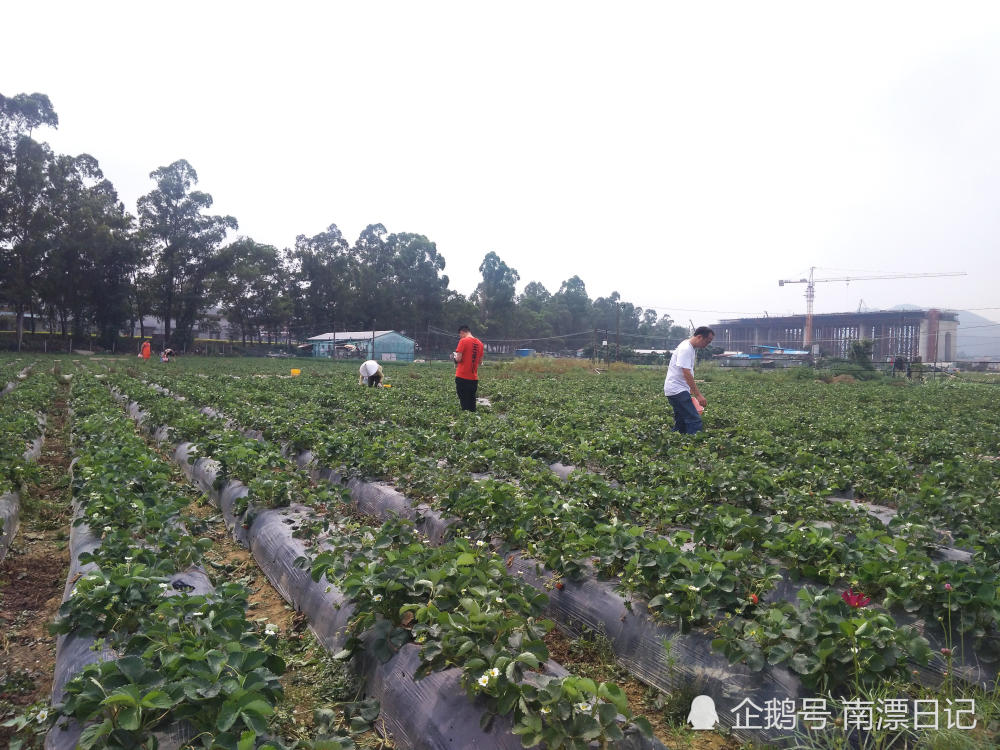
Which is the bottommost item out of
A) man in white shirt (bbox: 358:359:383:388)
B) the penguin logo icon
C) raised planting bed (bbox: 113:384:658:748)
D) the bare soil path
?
the bare soil path

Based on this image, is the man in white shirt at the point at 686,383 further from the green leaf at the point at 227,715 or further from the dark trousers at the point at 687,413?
the green leaf at the point at 227,715

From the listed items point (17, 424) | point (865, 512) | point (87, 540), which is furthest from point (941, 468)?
point (17, 424)

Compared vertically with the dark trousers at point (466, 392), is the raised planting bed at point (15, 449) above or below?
below

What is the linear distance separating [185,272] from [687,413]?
52653mm

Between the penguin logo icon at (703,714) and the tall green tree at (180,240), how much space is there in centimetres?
5484

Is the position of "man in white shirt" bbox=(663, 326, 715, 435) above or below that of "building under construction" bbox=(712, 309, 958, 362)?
below

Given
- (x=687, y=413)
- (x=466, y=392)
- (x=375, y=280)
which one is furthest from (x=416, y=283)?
(x=687, y=413)

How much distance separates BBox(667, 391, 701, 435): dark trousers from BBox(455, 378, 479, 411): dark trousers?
408 cm

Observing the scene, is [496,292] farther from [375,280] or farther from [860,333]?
[860,333]

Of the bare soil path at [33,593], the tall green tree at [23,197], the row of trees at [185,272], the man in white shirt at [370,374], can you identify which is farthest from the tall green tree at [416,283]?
the bare soil path at [33,593]

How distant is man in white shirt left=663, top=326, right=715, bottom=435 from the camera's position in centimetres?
782

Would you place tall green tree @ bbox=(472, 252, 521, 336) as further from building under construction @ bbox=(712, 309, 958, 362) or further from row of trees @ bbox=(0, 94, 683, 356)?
building under construction @ bbox=(712, 309, 958, 362)

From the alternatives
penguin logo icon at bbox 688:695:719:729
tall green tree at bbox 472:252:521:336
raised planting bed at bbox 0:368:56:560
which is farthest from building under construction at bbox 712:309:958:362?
penguin logo icon at bbox 688:695:719:729

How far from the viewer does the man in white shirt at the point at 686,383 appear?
25.6 ft
